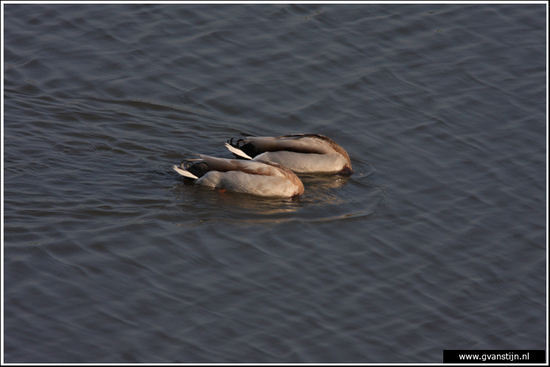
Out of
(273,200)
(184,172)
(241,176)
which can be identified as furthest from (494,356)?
(184,172)

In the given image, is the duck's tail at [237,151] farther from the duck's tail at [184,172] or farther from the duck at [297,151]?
the duck's tail at [184,172]

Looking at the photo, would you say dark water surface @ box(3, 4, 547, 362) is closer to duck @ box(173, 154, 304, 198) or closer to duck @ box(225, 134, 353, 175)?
duck @ box(173, 154, 304, 198)

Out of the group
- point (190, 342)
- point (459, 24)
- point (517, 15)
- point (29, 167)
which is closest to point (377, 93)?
point (459, 24)

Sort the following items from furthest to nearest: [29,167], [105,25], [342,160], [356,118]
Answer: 1. [105,25]
2. [356,118]
3. [342,160]
4. [29,167]

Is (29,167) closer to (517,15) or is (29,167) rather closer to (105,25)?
(105,25)

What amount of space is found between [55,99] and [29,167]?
2.28 metres

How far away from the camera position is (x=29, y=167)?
9969mm

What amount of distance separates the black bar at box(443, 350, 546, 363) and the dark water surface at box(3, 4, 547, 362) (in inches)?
4.0

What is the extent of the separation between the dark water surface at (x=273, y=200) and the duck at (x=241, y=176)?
5.9 inches

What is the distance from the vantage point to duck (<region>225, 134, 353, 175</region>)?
11.3 metres

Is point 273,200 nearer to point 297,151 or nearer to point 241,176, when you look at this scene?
point 241,176

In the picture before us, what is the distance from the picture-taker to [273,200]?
10.4 m

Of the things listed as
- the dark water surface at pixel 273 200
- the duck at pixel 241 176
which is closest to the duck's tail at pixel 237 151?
the dark water surface at pixel 273 200

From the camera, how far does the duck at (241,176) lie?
10.3 m
